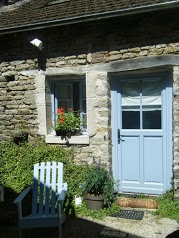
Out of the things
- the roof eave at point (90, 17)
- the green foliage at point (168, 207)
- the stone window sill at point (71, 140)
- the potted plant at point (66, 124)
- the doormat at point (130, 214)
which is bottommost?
the doormat at point (130, 214)

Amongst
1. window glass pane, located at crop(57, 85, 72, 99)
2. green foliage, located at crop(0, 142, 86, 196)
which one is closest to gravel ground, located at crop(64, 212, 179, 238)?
green foliage, located at crop(0, 142, 86, 196)

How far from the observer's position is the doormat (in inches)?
174

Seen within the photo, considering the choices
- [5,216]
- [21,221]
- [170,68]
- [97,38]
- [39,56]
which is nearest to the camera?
[21,221]

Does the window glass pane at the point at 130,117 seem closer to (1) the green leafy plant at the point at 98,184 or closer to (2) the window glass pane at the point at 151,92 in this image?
(2) the window glass pane at the point at 151,92

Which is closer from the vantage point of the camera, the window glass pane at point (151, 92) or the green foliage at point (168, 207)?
the green foliage at point (168, 207)

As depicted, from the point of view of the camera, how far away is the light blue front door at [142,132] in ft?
16.5

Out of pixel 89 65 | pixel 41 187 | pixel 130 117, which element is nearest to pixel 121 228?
pixel 41 187

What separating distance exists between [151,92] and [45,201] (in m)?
2.76

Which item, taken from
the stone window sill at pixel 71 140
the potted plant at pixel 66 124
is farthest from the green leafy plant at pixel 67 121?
the stone window sill at pixel 71 140

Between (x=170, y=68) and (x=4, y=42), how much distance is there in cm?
364

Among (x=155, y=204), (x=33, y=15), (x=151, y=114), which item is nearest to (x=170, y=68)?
(x=151, y=114)

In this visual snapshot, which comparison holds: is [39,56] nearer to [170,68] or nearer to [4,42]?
[4,42]

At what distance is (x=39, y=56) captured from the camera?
5.69 metres

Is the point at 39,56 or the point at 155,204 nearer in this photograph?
the point at 155,204
